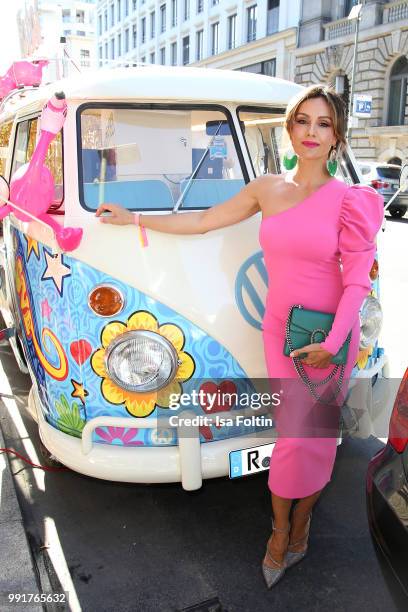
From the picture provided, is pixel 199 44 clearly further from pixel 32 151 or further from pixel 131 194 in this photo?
pixel 131 194

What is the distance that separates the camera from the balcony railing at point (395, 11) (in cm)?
2426

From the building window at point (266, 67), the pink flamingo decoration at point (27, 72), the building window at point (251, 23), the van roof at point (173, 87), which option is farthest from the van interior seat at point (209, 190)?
the building window at point (251, 23)

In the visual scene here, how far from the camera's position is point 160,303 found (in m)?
2.71

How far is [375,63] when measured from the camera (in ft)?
84.2

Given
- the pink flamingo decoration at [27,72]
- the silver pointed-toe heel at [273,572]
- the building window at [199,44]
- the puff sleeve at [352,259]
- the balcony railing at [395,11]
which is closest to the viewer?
the puff sleeve at [352,259]

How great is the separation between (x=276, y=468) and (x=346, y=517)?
0.92m

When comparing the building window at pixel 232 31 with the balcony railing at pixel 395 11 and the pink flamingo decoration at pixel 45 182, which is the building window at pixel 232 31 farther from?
the pink flamingo decoration at pixel 45 182

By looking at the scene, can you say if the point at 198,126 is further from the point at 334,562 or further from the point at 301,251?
the point at 334,562

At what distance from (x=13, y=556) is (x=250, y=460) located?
4.03ft

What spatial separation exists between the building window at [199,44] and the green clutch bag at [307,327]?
40.9 meters

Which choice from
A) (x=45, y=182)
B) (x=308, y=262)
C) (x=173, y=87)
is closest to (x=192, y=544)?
(x=308, y=262)

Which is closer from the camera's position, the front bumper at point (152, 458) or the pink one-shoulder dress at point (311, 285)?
the pink one-shoulder dress at point (311, 285)

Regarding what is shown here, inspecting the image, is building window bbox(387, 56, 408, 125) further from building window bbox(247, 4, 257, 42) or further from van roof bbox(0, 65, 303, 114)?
van roof bbox(0, 65, 303, 114)

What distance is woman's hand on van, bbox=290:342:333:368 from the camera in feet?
7.80
